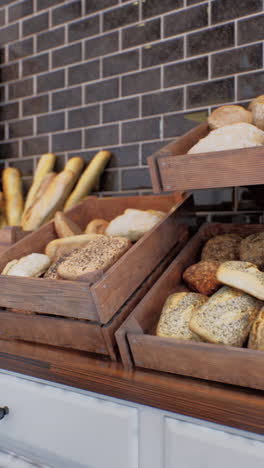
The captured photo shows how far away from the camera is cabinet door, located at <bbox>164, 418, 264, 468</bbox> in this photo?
75 cm

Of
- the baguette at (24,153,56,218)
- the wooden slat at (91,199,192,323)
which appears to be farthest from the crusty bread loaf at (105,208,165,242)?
the baguette at (24,153,56,218)

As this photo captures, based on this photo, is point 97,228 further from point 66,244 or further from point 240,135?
point 240,135

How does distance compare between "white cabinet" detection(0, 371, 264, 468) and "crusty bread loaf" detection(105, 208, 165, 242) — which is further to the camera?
"crusty bread loaf" detection(105, 208, 165, 242)

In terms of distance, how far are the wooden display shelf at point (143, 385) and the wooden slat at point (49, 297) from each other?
0.11 m

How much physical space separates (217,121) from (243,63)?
0.46 meters

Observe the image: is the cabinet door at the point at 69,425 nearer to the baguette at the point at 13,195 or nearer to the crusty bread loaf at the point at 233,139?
the crusty bread loaf at the point at 233,139

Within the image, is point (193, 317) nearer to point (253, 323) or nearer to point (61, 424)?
point (253, 323)

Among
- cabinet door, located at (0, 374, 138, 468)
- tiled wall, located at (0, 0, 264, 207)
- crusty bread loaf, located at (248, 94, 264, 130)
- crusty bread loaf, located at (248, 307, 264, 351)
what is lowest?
cabinet door, located at (0, 374, 138, 468)

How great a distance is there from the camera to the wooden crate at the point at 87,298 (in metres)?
1.01

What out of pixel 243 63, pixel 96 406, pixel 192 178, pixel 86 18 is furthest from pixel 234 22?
pixel 96 406

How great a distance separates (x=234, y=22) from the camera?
1.66 meters

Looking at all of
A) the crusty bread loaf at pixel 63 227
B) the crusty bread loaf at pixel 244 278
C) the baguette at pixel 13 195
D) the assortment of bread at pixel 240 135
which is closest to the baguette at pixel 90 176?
the baguette at pixel 13 195

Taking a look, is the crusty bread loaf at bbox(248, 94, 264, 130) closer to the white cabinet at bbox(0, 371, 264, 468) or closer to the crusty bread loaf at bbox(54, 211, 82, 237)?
the crusty bread loaf at bbox(54, 211, 82, 237)

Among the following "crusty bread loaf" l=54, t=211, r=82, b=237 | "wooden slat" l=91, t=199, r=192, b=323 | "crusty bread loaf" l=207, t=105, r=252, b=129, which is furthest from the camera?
"crusty bread loaf" l=54, t=211, r=82, b=237
